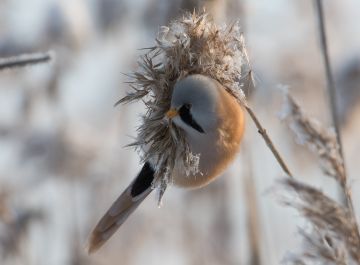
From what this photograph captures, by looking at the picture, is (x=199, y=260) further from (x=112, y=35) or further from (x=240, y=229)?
(x=112, y=35)

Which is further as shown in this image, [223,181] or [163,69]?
[223,181]

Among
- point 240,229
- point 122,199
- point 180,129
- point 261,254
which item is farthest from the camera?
point 240,229

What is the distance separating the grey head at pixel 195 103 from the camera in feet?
3.57

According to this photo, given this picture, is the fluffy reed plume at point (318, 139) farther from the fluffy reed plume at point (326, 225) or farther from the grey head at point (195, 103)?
the grey head at point (195, 103)

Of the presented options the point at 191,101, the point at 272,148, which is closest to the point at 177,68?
the point at 191,101

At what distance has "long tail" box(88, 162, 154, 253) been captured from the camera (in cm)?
123

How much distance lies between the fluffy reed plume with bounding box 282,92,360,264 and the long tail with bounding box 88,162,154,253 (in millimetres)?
395

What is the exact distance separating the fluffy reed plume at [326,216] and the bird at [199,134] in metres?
0.22

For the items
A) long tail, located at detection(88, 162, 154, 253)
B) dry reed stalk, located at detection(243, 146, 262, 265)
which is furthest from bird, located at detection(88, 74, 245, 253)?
dry reed stalk, located at detection(243, 146, 262, 265)

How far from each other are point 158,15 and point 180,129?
92cm

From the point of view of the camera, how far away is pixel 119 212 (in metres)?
1.25

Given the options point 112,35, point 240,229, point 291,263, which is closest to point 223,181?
point 240,229

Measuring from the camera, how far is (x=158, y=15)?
1.97m

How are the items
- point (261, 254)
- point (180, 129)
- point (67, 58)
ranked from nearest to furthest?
point (180, 129) < point (261, 254) < point (67, 58)
